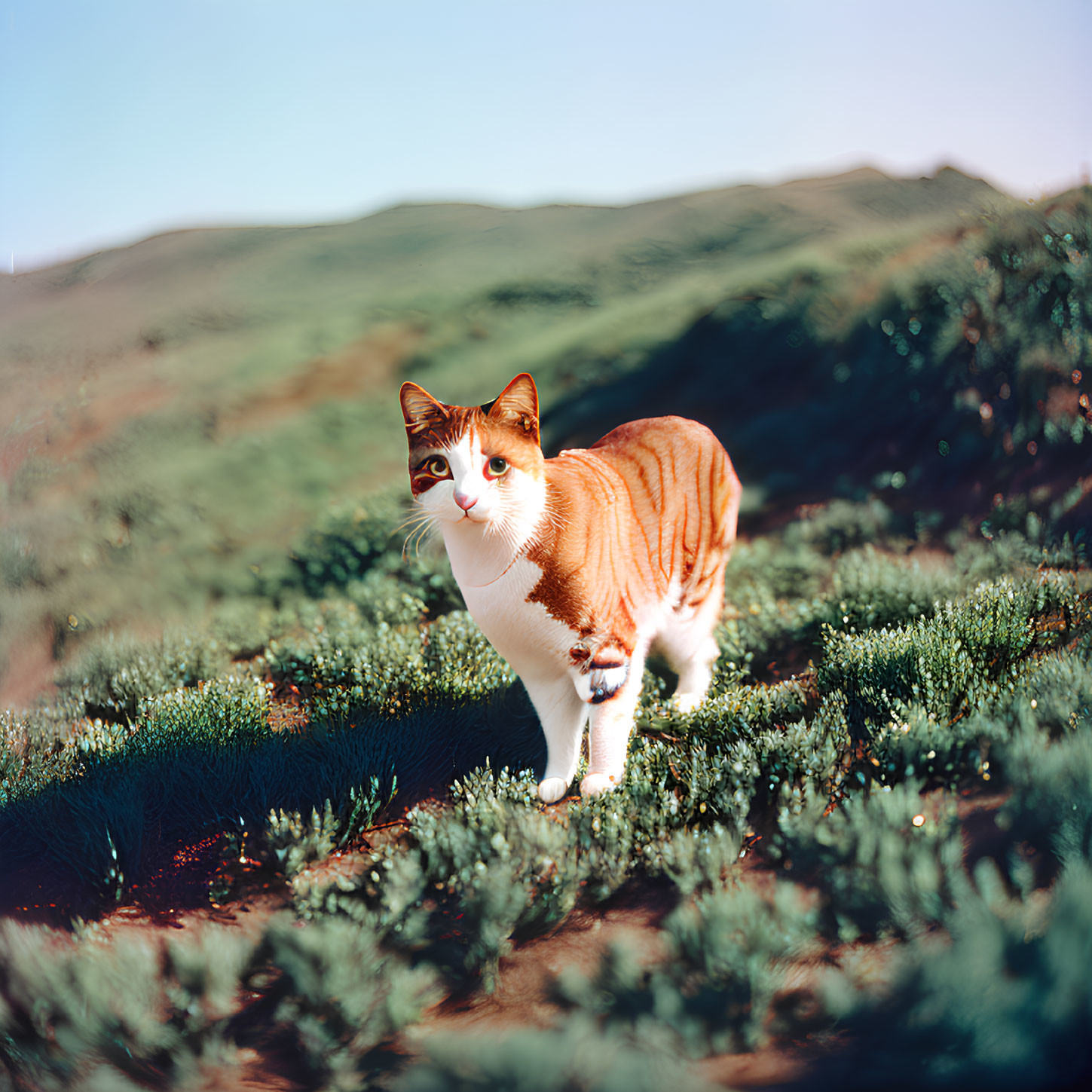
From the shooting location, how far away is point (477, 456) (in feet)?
7.28

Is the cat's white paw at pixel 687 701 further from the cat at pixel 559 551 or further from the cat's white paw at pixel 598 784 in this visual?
the cat's white paw at pixel 598 784

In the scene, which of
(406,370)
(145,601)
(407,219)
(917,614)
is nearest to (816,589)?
(917,614)

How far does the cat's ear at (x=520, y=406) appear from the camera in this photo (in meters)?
2.29

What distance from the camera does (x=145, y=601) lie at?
491 centimetres

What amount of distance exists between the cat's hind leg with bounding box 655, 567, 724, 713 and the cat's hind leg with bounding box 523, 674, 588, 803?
1.72 feet

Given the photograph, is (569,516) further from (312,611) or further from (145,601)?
(145,601)

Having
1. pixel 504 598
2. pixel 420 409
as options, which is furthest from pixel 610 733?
pixel 420 409

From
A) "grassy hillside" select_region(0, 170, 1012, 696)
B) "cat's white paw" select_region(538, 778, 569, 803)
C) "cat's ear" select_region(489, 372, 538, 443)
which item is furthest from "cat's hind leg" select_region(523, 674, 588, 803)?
"grassy hillside" select_region(0, 170, 1012, 696)

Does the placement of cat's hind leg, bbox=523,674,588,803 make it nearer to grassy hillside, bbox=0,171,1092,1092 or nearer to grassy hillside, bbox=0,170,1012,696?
grassy hillside, bbox=0,171,1092,1092

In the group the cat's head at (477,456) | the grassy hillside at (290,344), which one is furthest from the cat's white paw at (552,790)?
Answer: the grassy hillside at (290,344)

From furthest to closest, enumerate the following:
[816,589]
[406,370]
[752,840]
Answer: [406,370]
[816,589]
[752,840]

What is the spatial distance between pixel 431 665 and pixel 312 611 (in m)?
1.38

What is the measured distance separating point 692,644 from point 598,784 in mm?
797

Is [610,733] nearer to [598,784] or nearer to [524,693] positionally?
[598,784]
